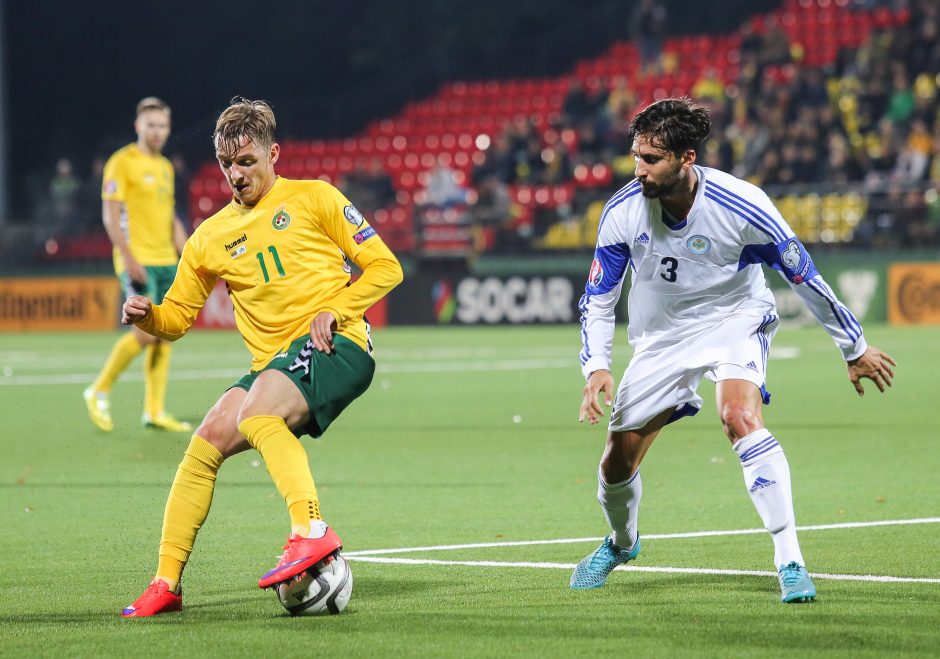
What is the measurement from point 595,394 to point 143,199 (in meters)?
7.79

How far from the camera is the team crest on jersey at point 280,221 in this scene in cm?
630

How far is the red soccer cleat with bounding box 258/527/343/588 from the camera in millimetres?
5582

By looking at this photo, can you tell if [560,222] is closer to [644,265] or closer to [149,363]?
[149,363]

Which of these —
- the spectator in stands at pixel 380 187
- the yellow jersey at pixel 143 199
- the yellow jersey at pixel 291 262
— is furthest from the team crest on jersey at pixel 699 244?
the spectator in stands at pixel 380 187

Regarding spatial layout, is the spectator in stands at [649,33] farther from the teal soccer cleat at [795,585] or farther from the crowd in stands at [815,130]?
the teal soccer cleat at [795,585]

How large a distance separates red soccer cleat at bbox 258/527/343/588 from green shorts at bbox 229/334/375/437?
514mm

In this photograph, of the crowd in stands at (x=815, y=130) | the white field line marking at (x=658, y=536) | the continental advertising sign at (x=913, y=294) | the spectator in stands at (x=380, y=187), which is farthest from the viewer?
the spectator in stands at (x=380, y=187)

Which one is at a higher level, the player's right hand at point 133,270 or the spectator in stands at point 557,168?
the spectator in stands at point 557,168

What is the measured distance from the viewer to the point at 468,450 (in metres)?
11.6

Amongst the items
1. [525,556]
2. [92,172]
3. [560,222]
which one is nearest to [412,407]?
[525,556]

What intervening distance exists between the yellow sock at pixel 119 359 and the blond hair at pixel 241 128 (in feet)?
A: 22.0

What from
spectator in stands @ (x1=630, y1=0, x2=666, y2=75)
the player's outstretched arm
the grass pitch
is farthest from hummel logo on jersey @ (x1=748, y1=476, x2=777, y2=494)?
spectator in stands @ (x1=630, y1=0, x2=666, y2=75)

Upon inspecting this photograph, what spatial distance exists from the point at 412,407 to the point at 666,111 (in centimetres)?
904

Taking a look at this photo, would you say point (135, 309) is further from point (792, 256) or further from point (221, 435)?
point (792, 256)
